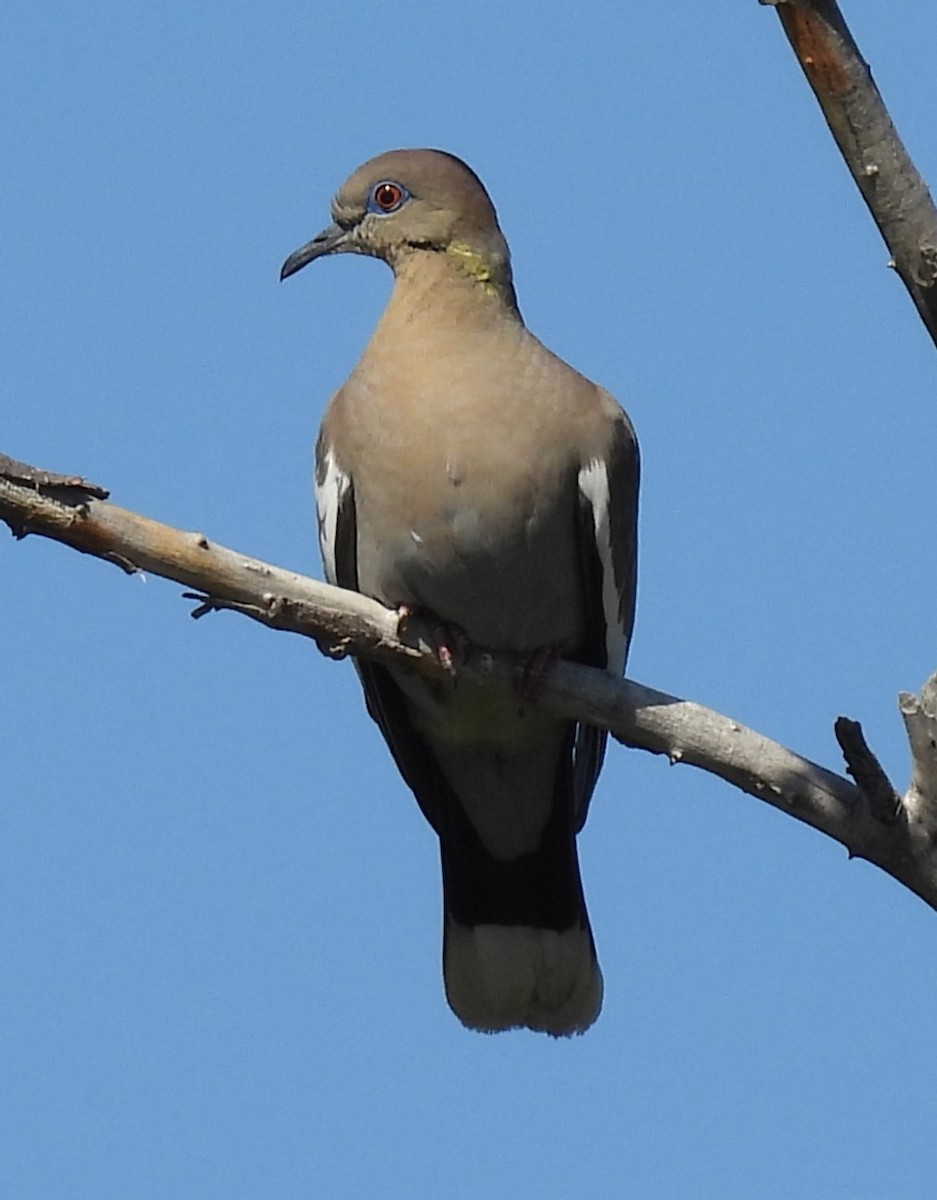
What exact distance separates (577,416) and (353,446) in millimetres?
478

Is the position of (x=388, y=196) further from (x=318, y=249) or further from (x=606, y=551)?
(x=606, y=551)

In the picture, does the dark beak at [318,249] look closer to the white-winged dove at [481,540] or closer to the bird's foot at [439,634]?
the white-winged dove at [481,540]

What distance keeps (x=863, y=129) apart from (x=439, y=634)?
148cm

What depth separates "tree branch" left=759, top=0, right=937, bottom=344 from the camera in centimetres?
328

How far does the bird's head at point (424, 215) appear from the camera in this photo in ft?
15.7

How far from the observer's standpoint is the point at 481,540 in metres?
4.32

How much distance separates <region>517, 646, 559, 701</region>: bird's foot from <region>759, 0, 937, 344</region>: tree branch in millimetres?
1262

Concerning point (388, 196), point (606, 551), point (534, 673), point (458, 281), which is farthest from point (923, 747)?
point (388, 196)

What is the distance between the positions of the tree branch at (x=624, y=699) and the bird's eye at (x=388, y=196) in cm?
131

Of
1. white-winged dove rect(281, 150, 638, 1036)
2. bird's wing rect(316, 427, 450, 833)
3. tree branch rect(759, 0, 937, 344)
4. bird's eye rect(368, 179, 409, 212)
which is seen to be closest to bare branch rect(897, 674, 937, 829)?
tree branch rect(759, 0, 937, 344)

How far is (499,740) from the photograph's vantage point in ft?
15.8

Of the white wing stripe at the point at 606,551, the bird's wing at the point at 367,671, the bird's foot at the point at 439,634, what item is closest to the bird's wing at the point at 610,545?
the white wing stripe at the point at 606,551

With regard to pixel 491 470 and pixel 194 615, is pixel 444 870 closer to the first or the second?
pixel 491 470

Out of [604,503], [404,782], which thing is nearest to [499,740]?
[404,782]
